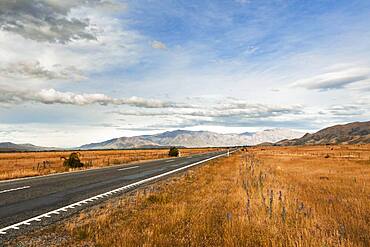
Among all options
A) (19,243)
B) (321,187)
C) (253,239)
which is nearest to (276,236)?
(253,239)

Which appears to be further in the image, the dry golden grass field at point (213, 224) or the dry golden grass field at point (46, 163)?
the dry golden grass field at point (46, 163)

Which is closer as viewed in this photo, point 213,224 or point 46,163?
point 213,224

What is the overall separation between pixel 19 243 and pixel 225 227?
4067mm

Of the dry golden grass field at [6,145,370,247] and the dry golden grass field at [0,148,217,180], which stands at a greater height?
the dry golden grass field at [0,148,217,180]

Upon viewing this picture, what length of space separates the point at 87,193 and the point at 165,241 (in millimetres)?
7596

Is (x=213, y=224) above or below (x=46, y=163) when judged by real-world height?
below

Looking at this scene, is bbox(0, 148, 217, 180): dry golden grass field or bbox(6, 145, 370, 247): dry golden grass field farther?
bbox(0, 148, 217, 180): dry golden grass field

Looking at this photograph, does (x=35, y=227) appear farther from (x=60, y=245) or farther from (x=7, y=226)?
(x=60, y=245)

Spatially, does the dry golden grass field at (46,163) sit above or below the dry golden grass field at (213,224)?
above

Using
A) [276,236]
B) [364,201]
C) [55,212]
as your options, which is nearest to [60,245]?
[55,212]

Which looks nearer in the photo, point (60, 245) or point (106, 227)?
point (60, 245)

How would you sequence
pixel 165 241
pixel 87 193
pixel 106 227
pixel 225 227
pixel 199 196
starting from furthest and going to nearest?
pixel 87 193
pixel 199 196
pixel 106 227
pixel 225 227
pixel 165 241

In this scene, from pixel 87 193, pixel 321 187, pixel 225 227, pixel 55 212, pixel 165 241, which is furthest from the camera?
pixel 321 187

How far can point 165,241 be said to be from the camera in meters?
5.93
